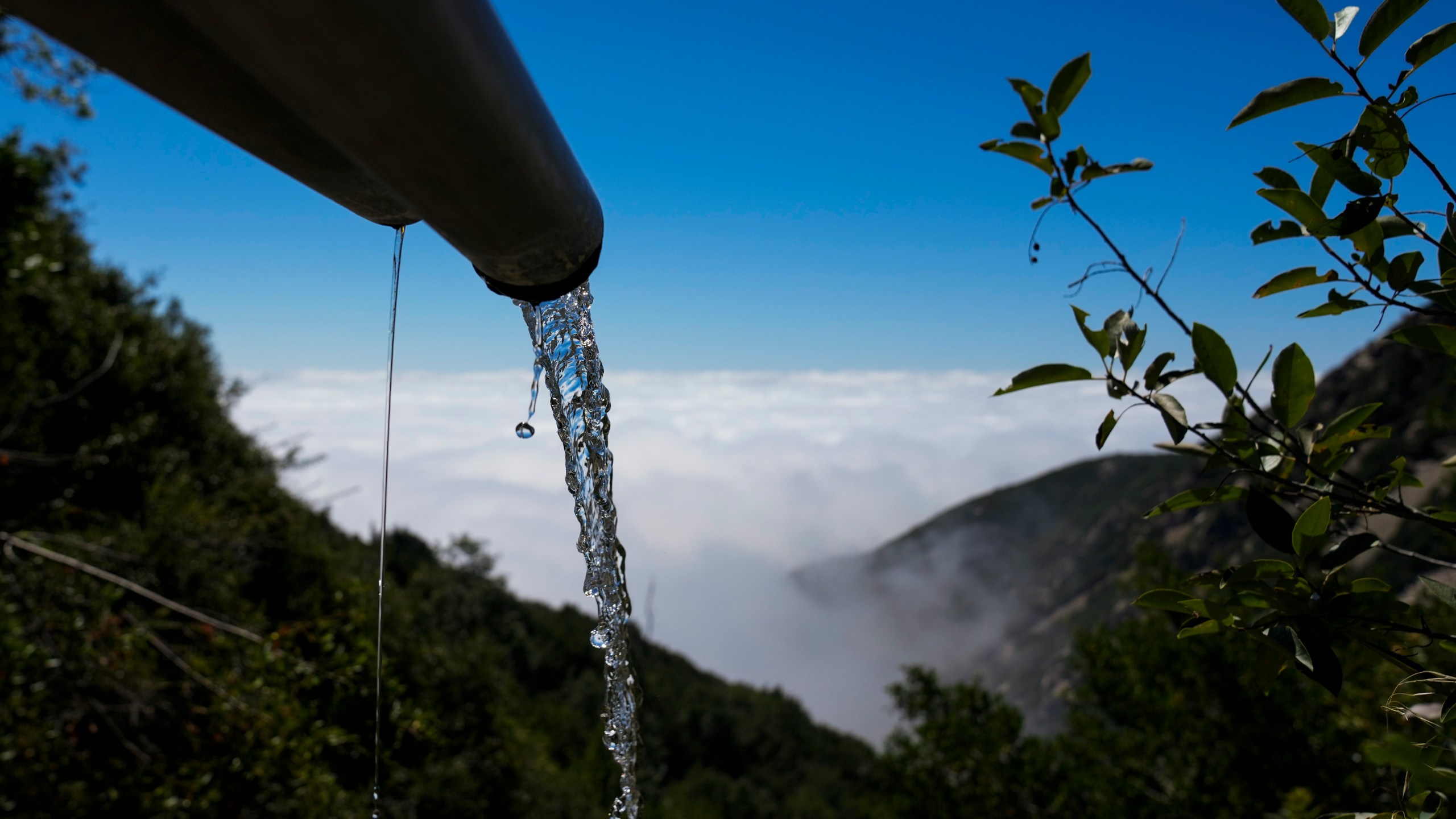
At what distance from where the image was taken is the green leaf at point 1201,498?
4.32ft

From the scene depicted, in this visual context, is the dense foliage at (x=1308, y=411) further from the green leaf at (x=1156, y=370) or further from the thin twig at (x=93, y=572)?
the thin twig at (x=93, y=572)

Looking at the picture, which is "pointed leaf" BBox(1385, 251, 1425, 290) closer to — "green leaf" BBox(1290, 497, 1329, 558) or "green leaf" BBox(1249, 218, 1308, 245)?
"green leaf" BBox(1249, 218, 1308, 245)

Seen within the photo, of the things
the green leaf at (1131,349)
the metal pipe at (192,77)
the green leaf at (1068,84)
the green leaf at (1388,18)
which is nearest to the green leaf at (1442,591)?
the green leaf at (1131,349)

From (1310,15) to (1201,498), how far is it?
797mm

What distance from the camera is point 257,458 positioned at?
42.1 ft

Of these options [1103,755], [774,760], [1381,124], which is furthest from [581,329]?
[774,760]

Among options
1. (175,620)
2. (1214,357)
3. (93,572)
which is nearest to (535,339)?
(1214,357)

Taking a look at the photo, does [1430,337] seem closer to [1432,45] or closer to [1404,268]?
[1404,268]

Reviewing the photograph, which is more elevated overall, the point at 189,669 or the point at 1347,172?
the point at 1347,172

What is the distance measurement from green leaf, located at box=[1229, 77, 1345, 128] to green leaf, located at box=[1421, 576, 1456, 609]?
2.50 feet

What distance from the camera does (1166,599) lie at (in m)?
1.26

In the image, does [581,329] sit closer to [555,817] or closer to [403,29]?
[403,29]

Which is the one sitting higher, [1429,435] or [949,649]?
[1429,435]

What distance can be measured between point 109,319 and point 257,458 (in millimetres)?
3050
